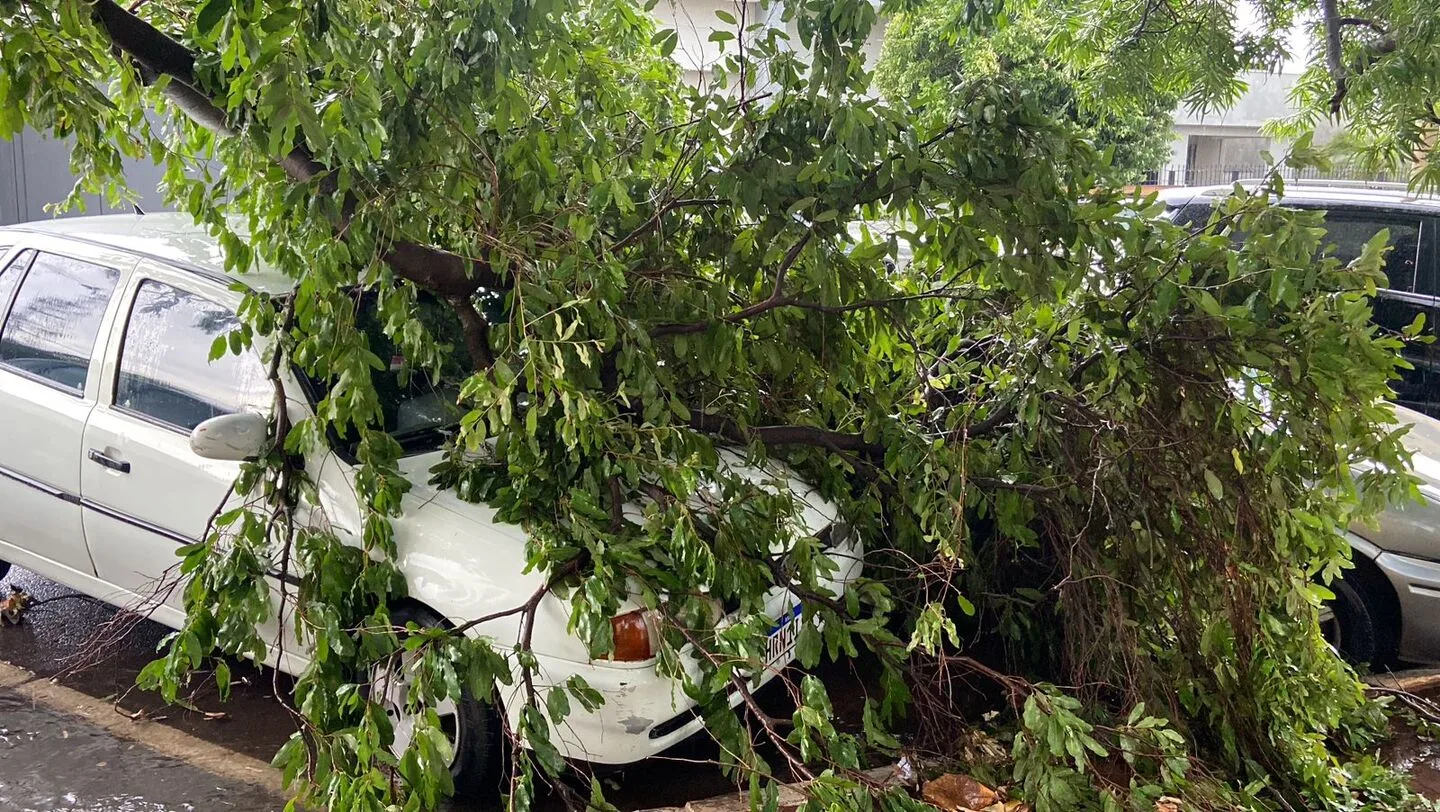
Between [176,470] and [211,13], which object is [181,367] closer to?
[176,470]

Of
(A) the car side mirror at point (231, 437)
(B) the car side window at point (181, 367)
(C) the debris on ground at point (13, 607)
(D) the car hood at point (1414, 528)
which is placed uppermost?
(B) the car side window at point (181, 367)

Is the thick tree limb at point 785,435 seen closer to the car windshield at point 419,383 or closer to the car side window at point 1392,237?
the car windshield at point 419,383

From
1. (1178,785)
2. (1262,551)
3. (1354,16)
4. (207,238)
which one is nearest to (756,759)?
(1178,785)

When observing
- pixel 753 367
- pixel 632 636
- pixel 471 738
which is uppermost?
pixel 753 367

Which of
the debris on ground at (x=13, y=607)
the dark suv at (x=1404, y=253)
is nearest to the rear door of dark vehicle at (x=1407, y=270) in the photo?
the dark suv at (x=1404, y=253)

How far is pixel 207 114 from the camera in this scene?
314 centimetres

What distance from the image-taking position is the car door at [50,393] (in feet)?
13.1

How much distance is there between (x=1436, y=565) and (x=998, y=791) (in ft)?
7.13

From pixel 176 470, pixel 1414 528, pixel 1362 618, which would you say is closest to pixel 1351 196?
pixel 1414 528

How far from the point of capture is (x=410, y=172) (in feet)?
10.2

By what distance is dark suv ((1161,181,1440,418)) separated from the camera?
6.95 metres

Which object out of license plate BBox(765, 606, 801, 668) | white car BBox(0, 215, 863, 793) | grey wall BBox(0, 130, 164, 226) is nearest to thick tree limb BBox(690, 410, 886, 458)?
white car BBox(0, 215, 863, 793)

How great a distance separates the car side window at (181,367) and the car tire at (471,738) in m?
0.86

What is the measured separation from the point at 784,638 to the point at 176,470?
208 centimetres
